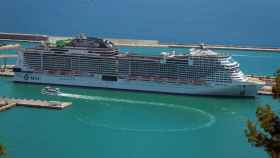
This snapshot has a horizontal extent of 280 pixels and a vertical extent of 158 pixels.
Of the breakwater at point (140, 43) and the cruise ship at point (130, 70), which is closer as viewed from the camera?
the cruise ship at point (130, 70)

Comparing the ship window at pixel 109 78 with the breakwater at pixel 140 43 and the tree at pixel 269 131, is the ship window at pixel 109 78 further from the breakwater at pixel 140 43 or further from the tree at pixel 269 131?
the tree at pixel 269 131

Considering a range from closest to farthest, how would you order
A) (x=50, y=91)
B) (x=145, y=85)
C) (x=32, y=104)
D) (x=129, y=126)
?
(x=129, y=126)
(x=32, y=104)
(x=50, y=91)
(x=145, y=85)

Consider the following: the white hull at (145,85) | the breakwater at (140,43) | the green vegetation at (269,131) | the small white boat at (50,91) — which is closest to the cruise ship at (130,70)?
the white hull at (145,85)

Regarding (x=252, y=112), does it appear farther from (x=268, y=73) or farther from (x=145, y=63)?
(x=268, y=73)

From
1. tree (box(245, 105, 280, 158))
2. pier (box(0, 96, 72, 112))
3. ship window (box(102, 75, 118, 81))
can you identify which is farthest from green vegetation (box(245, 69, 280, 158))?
ship window (box(102, 75, 118, 81))

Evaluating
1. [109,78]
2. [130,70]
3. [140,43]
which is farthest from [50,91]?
[140,43]

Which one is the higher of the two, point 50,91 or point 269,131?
point 269,131

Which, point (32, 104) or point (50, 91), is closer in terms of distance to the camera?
point (32, 104)

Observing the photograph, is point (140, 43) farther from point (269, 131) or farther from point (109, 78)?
point (269, 131)
